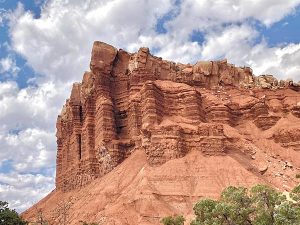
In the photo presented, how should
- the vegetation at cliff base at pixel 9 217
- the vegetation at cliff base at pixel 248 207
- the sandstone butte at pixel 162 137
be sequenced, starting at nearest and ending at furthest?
the vegetation at cliff base at pixel 248 207, the vegetation at cliff base at pixel 9 217, the sandstone butte at pixel 162 137

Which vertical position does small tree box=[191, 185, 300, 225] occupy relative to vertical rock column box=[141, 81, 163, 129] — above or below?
below

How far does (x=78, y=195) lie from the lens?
8550 cm

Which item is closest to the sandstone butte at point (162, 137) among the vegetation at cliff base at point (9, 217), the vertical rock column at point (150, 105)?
the vertical rock column at point (150, 105)

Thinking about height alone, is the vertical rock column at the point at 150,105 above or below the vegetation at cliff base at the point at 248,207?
above

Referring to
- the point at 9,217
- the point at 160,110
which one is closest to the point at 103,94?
the point at 160,110

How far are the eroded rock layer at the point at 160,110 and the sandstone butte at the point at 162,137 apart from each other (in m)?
0.19

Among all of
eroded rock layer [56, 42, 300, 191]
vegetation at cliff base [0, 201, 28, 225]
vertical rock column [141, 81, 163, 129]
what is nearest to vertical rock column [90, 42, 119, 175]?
eroded rock layer [56, 42, 300, 191]

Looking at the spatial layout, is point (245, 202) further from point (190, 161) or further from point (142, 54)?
point (142, 54)

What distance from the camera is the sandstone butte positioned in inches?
2746

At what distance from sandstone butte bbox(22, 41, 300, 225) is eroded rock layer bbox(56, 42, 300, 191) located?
19 centimetres

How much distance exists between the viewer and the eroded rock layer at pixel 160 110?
7781 cm

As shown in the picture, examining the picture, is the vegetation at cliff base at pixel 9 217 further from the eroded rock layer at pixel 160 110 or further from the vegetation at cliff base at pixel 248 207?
the eroded rock layer at pixel 160 110

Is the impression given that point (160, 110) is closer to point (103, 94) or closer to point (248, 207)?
point (103, 94)

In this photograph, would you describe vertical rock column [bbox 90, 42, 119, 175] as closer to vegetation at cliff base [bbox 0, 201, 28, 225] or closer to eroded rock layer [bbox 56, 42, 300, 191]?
eroded rock layer [bbox 56, 42, 300, 191]
